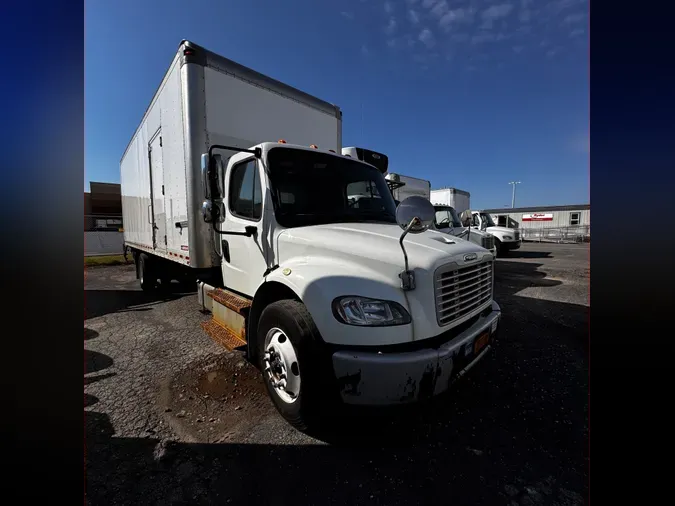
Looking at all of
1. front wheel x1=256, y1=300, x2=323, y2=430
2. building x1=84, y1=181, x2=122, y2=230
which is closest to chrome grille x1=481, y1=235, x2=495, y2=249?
front wheel x1=256, y1=300, x2=323, y2=430

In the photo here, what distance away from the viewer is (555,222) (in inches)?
1395

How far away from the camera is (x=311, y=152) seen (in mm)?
3438

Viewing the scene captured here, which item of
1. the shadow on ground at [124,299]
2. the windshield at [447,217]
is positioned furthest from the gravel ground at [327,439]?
the windshield at [447,217]

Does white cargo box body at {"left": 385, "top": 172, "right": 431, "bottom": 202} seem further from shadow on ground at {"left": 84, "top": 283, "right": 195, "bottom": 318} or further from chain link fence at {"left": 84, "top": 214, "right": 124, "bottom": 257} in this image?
chain link fence at {"left": 84, "top": 214, "right": 124, "bottom": 257}

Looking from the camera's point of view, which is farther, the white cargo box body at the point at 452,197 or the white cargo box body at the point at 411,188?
the white cargo box body at the point at 452,197

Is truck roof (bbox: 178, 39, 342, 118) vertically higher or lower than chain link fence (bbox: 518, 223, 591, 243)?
higher

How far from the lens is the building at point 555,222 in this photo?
1265 inches

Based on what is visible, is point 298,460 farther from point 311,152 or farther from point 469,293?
point 311,152

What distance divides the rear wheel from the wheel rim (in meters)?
6.34

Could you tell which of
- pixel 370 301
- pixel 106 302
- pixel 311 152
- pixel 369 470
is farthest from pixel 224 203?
pixel 106 302

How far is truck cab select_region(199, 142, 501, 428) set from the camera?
6.62 feet

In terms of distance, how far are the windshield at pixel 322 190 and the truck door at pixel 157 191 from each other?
305cm

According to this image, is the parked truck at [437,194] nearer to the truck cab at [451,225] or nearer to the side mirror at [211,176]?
the truck cab at [451,225]

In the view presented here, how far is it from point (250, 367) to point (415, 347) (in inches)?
91.5
